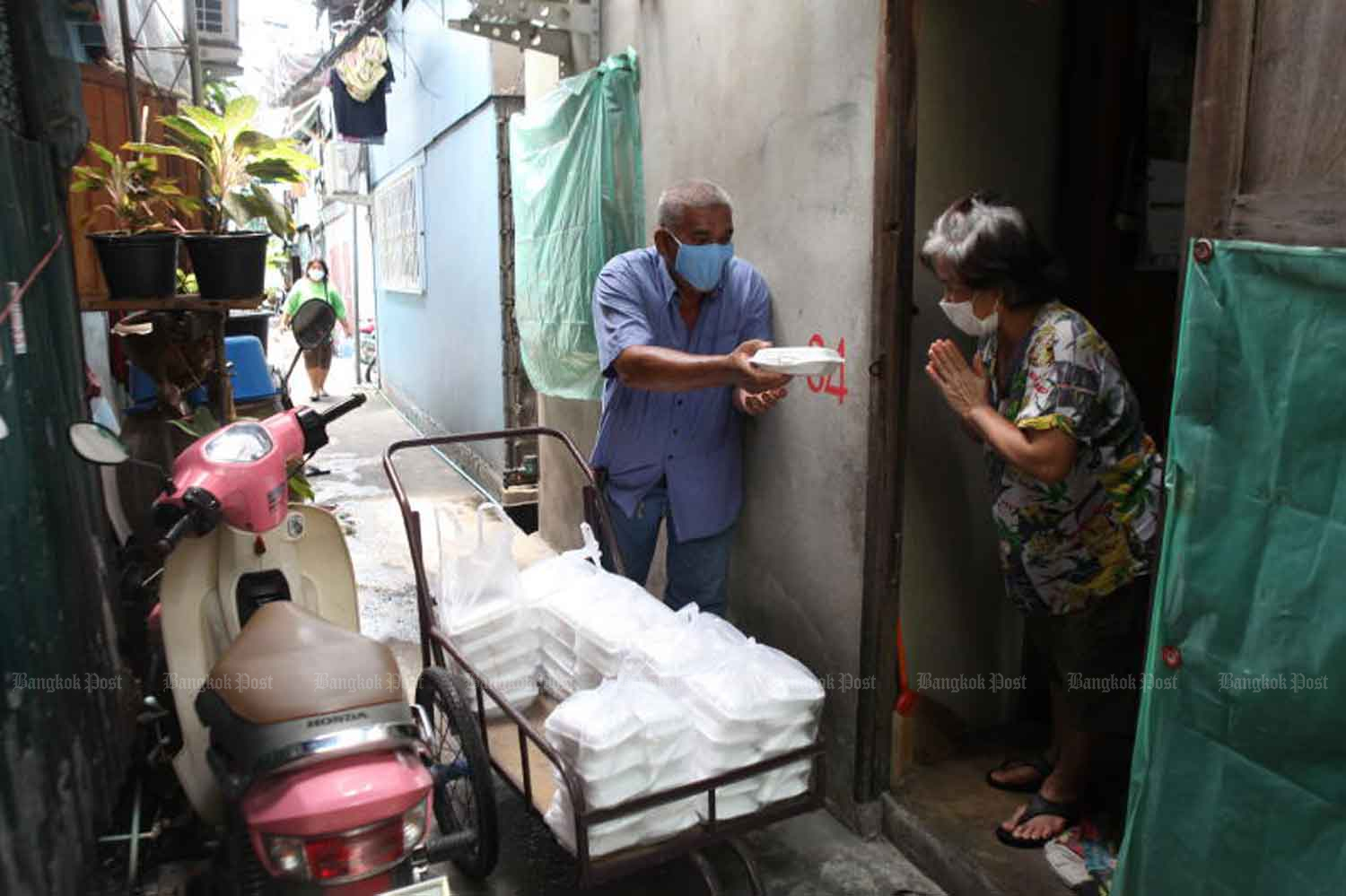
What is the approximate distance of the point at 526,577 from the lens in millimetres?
3350

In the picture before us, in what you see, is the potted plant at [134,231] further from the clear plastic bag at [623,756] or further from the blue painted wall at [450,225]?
the blue painted wall at [450,225]

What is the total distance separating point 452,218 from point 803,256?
22.5ft

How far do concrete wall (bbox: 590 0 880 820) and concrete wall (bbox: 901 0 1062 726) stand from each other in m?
0.22

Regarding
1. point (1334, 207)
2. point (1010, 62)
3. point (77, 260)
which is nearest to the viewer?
point (1334, 207)

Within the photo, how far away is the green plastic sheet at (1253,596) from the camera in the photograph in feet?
5.46

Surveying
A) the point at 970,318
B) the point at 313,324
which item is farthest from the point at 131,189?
the point at 970,318

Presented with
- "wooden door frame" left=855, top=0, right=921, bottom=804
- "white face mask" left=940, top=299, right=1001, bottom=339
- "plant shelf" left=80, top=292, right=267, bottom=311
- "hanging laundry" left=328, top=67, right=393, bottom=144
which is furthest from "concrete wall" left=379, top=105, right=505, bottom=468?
"white face mask" left=940, top=299, right=1001, bottom=339

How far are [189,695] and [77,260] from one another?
189 centimetres

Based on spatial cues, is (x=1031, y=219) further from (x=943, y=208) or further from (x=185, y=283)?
(x=185, y=283)

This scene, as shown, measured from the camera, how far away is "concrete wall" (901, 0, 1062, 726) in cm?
308

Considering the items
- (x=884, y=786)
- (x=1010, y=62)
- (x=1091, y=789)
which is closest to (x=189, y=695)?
(x=884, y=786)

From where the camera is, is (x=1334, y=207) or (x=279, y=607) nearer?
(x=1334, y=207)

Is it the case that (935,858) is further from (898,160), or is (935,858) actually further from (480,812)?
(898,160)

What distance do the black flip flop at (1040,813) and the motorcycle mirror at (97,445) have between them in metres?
2.69
